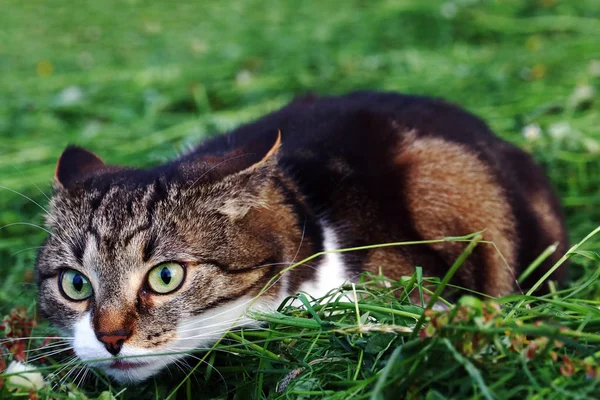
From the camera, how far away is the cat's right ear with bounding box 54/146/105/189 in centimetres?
276

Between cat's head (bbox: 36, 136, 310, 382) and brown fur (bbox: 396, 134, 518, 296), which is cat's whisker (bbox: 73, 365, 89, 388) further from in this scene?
brown fur (bbox: 396, 134, 518, 296)

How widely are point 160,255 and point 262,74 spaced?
4.00 m

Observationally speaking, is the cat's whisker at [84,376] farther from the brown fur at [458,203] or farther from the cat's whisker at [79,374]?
the brown fur at [458,203]

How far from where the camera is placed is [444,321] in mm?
1905

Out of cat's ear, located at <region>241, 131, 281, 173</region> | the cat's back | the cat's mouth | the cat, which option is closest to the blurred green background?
the cat's back

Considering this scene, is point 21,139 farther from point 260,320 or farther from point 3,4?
point 3,4

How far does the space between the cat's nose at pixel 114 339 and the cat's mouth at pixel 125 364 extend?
0.14 ft

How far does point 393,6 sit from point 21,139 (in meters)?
3.69

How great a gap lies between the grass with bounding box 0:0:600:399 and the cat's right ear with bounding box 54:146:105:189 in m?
0.22

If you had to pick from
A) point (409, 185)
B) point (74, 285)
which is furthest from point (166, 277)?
point (409, 185)

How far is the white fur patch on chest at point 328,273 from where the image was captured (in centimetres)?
274

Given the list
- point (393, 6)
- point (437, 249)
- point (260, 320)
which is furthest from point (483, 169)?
point (393, 6)

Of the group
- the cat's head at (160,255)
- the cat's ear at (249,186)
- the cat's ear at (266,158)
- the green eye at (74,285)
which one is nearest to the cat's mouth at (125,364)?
the cat's head at (160,255)

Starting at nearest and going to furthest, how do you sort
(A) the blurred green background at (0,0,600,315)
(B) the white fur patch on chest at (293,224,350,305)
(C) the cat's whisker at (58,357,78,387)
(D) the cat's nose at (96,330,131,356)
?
(D) the cat's nose at (96,330,131,356) → (C) the cat's whisker at (58,357,78,387) → (B) the white fur patch on chest at (293,224,350,305) → (A) the blurred green background at (0,0,600,315)
